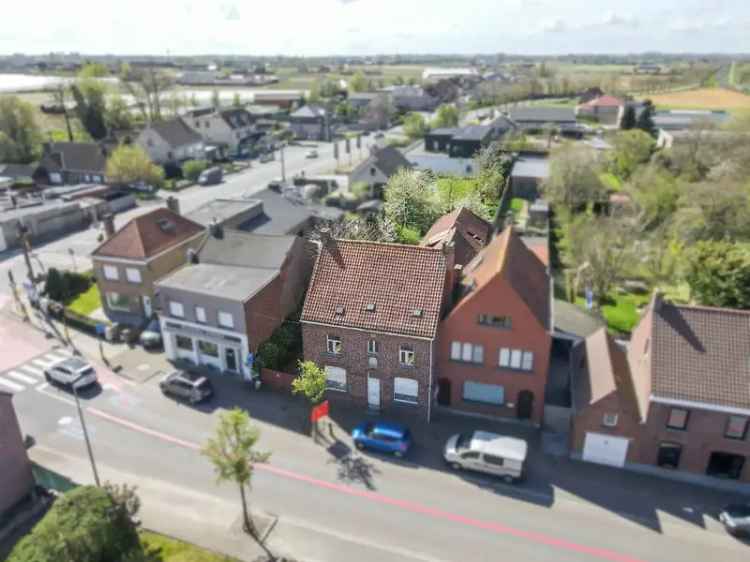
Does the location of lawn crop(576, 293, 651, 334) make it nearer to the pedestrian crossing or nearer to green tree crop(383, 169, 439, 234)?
green tree crop(383, 169, 439, 234)

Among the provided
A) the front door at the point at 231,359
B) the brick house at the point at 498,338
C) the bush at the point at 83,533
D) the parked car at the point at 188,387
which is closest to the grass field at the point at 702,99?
the brick house at the point at 498,338

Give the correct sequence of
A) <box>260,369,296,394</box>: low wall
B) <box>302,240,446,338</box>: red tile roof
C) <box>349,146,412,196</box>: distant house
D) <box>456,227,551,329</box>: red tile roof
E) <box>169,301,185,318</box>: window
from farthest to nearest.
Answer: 1. <box>349,146,412,196</box>: distant house
2. <box>169,301,185,318</box>: window
3. <box>260,369,296,394</box>: low wall
4. <box>456,227,551,329</box>: red tile roof
5. <box>302,240,446,338</box>: red tile roof

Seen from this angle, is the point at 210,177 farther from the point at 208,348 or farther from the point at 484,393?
the point at 484,393

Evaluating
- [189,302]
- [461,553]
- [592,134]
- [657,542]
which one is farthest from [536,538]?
[592,134]

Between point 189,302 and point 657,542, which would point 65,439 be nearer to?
point 189,302

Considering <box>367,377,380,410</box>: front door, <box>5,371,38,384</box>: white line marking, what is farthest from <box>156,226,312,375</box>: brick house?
<box>5,371,38,384</box>: white line marking

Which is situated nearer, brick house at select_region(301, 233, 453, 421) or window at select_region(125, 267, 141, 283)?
brick house at select_region(301, 233, 453, 421)

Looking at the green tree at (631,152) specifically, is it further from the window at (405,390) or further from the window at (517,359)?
the window at (405,390)
